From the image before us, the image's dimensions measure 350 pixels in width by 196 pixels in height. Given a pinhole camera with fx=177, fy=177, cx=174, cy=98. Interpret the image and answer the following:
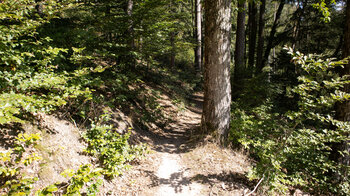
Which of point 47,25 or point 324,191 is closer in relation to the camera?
point 324,191

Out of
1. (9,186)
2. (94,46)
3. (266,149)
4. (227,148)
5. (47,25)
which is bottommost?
(227,148)

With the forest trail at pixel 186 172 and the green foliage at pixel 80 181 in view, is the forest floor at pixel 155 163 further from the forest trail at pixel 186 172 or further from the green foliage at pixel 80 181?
the green foliage at pixel 80 181

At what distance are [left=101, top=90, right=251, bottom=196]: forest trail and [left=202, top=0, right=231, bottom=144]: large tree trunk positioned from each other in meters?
0.62

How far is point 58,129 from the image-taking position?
3.41 m

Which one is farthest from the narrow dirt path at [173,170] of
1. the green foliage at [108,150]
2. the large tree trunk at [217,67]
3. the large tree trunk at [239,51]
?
the large tree trunk at [239,51]

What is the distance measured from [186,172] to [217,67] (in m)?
2.72

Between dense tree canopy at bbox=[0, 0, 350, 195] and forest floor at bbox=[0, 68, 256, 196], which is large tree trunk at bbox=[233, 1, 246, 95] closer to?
dense tree canopy at bbox=[0, 0, 350, 195]

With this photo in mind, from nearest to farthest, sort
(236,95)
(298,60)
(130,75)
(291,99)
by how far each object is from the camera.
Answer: (298,60) → (130,75) → (236,95) → (291,99)

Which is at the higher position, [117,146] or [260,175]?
[117,146]

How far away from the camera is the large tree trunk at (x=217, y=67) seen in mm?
4531

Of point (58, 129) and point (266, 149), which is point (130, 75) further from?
point (266, 149)

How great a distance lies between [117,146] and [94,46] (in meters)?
3.40

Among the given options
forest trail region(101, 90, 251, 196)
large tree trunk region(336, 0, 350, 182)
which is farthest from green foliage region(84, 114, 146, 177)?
large tree trunk region(336, 0, 350, 182)

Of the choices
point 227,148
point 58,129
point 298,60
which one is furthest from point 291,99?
point 58,129
